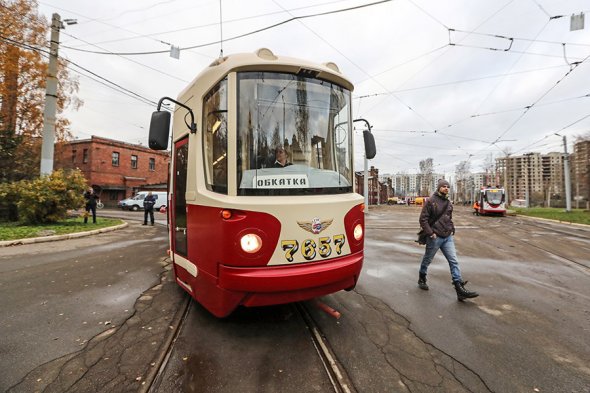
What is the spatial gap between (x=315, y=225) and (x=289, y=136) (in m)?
1.06

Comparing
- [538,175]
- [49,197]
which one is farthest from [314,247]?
[538,175]

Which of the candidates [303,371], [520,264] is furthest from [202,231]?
[520,264]

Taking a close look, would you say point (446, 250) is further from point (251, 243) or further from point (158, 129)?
point (158, 129)

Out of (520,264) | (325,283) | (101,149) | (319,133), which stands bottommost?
(520,264)


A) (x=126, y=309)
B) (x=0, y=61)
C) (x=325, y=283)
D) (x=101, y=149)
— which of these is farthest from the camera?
(x=101, y=149)

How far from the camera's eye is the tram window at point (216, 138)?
9.98ft

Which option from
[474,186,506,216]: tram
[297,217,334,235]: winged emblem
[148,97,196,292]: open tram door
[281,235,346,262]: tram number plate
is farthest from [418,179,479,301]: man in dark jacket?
[474,186,506,216]: tram

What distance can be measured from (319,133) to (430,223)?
290 centimetres

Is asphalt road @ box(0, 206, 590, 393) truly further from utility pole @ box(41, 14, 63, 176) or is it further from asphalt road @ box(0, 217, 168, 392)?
utility pole @ box(41, 14, 63, 176)

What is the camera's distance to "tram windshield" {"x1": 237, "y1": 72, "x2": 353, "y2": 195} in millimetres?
2996

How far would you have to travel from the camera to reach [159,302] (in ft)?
13.7

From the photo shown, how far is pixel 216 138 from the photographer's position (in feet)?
10.5

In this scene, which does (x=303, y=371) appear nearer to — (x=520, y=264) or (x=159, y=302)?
(x=159, y=302)

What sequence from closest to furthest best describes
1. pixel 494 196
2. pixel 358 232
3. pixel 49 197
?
pixel 358 232, pixel 49 197, pixel 494 196
